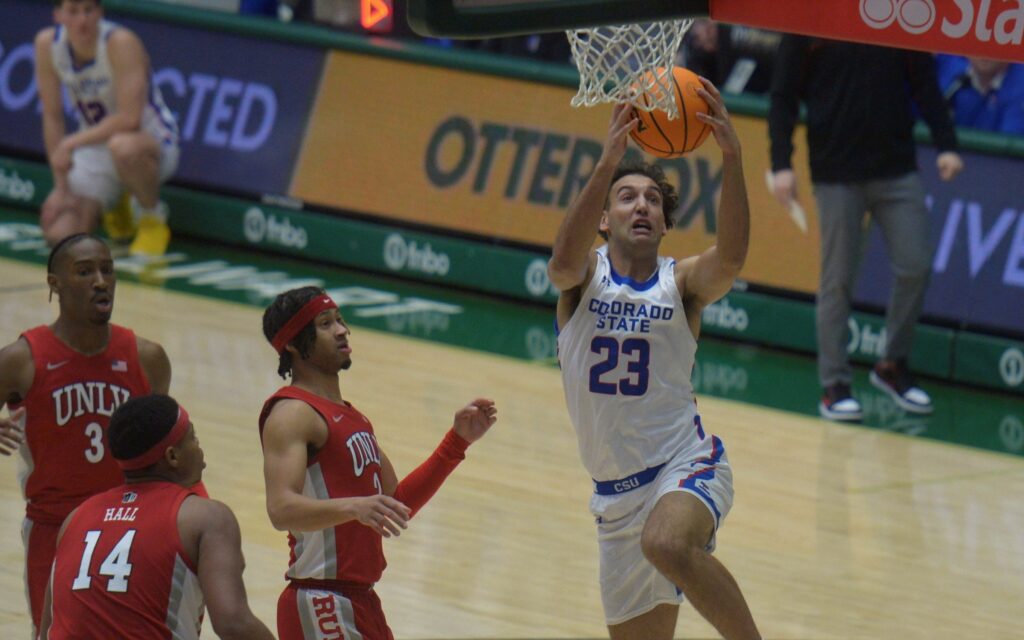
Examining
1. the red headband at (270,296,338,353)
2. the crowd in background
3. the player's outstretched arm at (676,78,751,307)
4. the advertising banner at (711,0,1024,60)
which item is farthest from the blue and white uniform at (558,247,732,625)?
the crowd in background

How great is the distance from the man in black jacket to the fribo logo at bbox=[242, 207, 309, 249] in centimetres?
471

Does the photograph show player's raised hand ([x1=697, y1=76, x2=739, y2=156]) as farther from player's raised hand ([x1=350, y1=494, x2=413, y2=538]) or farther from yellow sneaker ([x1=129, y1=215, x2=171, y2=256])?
yellow sneaker ([x1=129, y1=215, x2=171, y2=256])

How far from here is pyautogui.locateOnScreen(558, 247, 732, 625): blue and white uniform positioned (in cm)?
637

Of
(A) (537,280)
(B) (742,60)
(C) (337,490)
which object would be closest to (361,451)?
(C) (337,490)

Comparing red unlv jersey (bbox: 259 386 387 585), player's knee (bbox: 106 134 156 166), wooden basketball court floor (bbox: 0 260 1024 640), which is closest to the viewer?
red unlv jersey (bbox: 259 386 387 585)

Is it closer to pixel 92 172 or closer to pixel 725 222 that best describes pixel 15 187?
pixel 92 172

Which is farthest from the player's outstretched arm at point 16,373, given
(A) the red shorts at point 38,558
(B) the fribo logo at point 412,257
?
(B) the fribo logo at point 412,257

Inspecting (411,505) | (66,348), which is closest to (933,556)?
(411,505)

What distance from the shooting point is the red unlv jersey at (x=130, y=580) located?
4883 millimetres

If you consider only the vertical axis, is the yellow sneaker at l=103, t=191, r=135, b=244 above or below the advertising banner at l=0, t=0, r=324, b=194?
below

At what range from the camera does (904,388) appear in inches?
431

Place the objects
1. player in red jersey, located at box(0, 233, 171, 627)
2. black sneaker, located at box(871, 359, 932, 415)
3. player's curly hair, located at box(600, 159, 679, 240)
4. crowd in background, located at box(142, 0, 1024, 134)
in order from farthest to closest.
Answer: crowd in background, located at box(142, 0, 1024, 134) → black sneaker, located at box(871, 359, 932, 415) → player's curly hair, located at box(600, 159, 679, 240) → player in red jersey, located at box(0, 233, 171, 627)

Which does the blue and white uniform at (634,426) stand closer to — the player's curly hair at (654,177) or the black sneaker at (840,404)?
the player's curly hair at (654,177)

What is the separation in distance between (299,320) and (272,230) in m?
8.49
